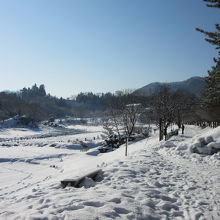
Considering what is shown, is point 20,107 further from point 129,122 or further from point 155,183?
point 155,183

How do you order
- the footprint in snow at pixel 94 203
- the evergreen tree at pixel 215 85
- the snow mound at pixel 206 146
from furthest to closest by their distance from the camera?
the snow mound at pixel 206 146
the evergreen tree at pixel 215 85
the footprint in snow at pixel 94 203

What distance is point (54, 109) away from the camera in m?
200

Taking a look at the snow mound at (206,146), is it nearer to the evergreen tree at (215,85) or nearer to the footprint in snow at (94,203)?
the evergreen tree at (215,85)

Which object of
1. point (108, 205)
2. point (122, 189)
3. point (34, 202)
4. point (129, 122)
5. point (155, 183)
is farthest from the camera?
point (129, 122)

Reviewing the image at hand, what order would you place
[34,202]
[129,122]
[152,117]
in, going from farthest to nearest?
[152,117] < [129,122] < [34,202]

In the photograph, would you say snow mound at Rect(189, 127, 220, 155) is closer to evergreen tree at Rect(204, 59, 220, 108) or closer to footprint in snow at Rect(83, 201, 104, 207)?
evergreen tree at Rect(204, 59, 220, 108)

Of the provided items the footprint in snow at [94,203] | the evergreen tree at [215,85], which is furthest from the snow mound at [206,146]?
the footprint in snow at [94,203]

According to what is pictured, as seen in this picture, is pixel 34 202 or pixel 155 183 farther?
pixel 155 183

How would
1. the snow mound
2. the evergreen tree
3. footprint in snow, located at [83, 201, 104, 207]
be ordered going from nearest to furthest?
footprint in snow, located at [83, 201, 104, 207] → the evergreen tree → the snow mound

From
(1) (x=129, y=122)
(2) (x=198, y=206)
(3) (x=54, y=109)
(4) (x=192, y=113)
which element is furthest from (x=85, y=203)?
(3) (x=54, y=109)

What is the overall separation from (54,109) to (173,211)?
656 feet

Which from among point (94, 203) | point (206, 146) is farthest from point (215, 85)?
point (94, 203)

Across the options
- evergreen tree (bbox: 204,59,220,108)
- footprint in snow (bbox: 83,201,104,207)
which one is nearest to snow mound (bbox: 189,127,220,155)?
evergreen tree (bbox: 204,59,220,108)

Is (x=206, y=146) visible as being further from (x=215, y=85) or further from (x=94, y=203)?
(x=94, y=203)
